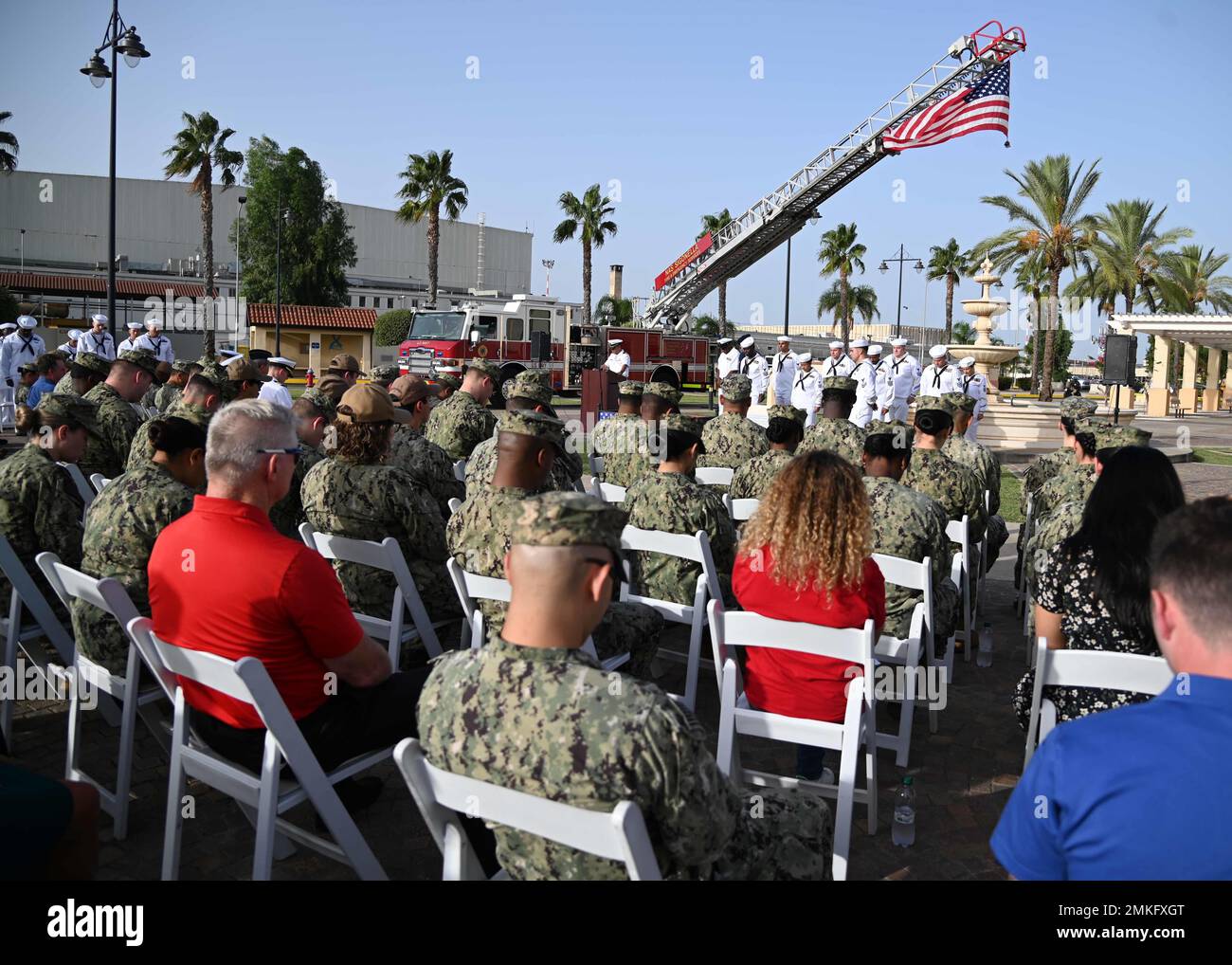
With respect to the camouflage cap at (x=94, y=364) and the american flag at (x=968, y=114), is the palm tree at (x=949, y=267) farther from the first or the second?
the camouflage cap at (x=94, y=364)

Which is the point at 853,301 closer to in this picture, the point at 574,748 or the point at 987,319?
the point at 987,319

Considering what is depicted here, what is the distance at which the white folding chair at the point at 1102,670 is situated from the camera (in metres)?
2.52

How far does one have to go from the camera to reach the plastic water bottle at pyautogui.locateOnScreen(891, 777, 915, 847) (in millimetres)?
3164

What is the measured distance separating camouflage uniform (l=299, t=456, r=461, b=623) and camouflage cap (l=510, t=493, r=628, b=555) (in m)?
2.36

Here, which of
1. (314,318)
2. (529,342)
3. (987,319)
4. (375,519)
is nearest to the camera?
(375,519)

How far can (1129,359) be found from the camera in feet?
43.9

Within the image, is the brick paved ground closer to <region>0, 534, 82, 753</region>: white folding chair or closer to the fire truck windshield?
<region>0, 534, 82, 753</region>: white folding chair

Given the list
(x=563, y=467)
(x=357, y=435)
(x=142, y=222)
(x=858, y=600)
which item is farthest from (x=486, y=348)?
(x=142, y=222)

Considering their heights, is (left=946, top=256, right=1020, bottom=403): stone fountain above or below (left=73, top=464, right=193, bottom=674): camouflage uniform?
above

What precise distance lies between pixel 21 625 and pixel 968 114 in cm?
2034

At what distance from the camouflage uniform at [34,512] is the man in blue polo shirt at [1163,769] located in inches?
161

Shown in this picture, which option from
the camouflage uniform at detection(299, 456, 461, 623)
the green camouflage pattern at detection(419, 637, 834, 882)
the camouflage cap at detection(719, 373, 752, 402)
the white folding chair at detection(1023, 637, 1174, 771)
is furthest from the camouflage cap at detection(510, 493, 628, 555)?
the camouflage cap at detection(719, 373, 752, 402)

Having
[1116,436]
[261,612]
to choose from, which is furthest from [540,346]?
[261,612]

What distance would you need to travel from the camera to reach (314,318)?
4366 centimetres
